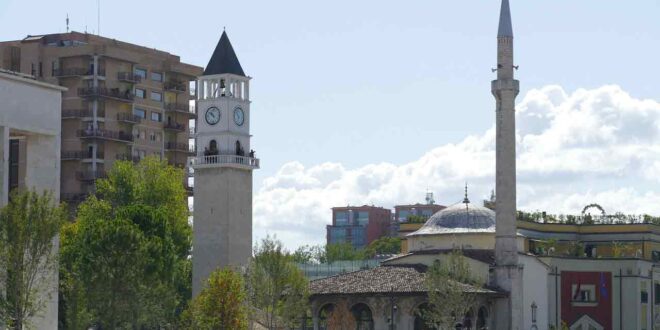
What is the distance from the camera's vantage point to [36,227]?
5038 centimetres

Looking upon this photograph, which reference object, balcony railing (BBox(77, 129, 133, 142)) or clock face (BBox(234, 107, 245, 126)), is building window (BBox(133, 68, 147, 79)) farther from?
clock face (BBox(234, 107, 245, 126))

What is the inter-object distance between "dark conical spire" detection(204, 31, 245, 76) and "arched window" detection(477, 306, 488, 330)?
818 inches

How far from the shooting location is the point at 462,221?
303ft

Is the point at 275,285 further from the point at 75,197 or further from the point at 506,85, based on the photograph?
the point at 75,197

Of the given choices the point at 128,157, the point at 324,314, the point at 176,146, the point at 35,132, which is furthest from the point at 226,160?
the point at 35,132

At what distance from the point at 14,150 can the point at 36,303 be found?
763 inches

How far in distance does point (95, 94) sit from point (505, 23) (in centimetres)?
3813

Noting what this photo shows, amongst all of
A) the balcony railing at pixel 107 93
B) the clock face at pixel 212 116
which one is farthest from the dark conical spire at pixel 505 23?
the balcony railing at pixel 107 93

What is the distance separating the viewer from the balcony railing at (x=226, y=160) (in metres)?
89.6

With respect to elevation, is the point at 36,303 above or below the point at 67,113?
below

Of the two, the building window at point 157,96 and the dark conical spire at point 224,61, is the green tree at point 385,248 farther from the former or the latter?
the dark conical spire at point 224,61

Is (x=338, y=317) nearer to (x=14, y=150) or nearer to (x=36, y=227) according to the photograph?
(x=14, y=150)

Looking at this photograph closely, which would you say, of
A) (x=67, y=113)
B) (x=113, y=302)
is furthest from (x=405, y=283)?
(x=67, y=113)

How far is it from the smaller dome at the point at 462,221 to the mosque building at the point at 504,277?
6cm
